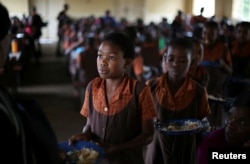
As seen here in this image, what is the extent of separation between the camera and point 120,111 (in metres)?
1.73

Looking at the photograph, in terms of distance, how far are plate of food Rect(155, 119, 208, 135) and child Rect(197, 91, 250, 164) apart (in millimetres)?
402

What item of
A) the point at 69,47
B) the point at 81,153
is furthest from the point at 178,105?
the point at 69,47

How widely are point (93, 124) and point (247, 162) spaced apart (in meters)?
0.77

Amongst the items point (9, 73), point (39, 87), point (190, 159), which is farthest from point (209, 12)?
point (39, 87)

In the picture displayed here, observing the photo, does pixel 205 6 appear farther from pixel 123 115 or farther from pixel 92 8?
pixel 92 8

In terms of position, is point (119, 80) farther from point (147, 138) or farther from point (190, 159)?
point (190, 159)

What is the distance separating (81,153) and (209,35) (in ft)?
8.09

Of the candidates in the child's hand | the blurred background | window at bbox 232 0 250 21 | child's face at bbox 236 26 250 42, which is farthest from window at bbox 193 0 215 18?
child's face at bbox 236 26 250 42

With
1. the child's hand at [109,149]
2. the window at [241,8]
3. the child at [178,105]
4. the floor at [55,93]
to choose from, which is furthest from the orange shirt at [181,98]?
the floor at [55,93]

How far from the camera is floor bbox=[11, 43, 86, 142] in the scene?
15.5ft

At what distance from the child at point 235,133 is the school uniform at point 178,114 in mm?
577

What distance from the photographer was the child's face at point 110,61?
68.1 inches

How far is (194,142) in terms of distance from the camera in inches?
82.6

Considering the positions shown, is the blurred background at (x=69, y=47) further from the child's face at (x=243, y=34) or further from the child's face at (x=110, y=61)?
the child's face at (x=110, y=61)
